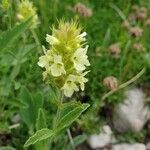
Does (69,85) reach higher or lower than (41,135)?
higher

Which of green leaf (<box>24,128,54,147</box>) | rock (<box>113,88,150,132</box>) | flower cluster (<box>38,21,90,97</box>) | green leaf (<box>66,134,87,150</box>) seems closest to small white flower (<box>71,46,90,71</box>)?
flower cluster (<box>38,21,90,97</box>)

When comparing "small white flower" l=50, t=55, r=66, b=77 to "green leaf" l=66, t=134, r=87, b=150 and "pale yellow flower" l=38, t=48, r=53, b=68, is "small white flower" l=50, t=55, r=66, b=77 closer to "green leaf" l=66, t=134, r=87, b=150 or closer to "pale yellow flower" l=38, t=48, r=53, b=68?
"pale yellow flower" l=38, t=48, r=53, b=68

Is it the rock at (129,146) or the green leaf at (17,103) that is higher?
the green leaf at (17,103)

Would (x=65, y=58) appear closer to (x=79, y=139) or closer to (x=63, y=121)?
(x=63, y=121)

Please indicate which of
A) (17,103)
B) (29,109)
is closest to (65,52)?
(17,103)

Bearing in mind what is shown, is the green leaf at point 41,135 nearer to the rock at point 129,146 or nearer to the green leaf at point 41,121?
the green leaf at point 41,121

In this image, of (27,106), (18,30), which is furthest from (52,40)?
(27,106)

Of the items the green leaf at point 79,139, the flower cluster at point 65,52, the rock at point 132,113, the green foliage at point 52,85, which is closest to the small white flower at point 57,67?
the flower cluster at point 65,52
